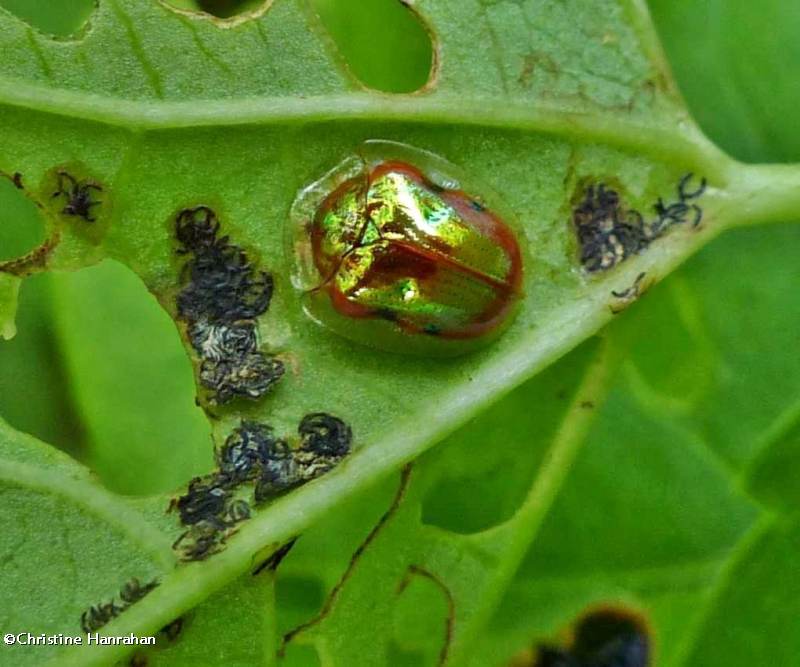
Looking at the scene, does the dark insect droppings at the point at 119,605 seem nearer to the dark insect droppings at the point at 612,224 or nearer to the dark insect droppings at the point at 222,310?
the dark insect droppings at the point at 222,310

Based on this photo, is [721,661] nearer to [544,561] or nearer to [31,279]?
[544,561]

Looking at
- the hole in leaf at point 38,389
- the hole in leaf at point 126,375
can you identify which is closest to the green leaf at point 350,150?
the hole in leaf at point 126,375

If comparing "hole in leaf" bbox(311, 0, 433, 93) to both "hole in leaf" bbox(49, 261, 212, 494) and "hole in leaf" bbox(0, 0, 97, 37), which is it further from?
"hole in leaf" bbox(49, 261, 212, 494)

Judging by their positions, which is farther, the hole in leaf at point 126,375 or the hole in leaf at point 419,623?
the hole in leaf at point 126,375

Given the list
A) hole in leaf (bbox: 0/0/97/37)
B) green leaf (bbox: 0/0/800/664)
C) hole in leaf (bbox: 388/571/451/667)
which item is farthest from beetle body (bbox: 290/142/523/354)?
hole in leaf (bbox: 0/0/97/37)

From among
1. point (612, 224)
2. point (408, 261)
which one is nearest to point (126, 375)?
point (408, 261)

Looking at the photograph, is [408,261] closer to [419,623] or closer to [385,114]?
[385,114]
